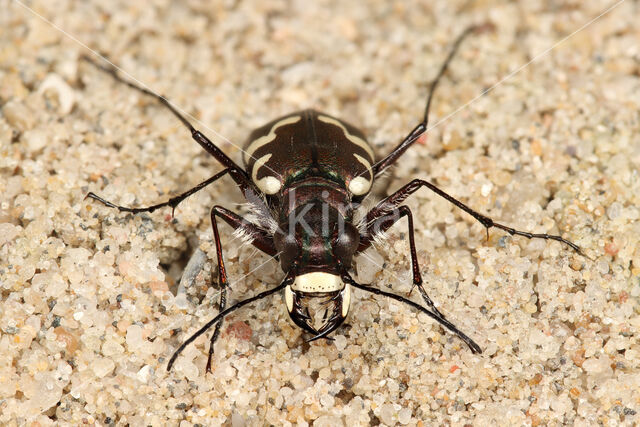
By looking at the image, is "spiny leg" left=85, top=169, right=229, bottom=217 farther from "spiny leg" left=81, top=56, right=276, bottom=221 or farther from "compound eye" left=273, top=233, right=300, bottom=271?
"compound eye" left=273, top=233, right=300, bottom=271

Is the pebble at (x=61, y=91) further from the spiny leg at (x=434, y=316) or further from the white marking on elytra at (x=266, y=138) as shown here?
the spiny leg at (x=434, y=316)

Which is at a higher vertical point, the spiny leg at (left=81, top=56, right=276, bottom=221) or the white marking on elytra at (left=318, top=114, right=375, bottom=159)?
the white marking on elytra at (left=318, top=114, right=375, bottom=159)

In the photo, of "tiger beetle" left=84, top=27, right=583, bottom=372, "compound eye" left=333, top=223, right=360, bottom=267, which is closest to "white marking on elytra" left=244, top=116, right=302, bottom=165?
"tiger beetle" left=84, top=27, right=583, bottom=372

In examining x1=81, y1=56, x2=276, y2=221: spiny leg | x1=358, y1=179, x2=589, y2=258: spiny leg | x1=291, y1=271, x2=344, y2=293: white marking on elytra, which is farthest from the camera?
x1=81, y1=56, x2=276, y2=221: spiny leg

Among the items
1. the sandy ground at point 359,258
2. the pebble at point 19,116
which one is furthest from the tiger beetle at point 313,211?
the pebble at point 19,116

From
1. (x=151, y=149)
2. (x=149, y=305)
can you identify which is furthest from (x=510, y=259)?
Answer: (x=151, y=149)

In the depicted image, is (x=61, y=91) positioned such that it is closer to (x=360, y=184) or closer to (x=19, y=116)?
(x=19, y=116)

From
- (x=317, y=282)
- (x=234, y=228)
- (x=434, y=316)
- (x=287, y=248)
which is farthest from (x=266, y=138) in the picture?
(x=434, y=316)
